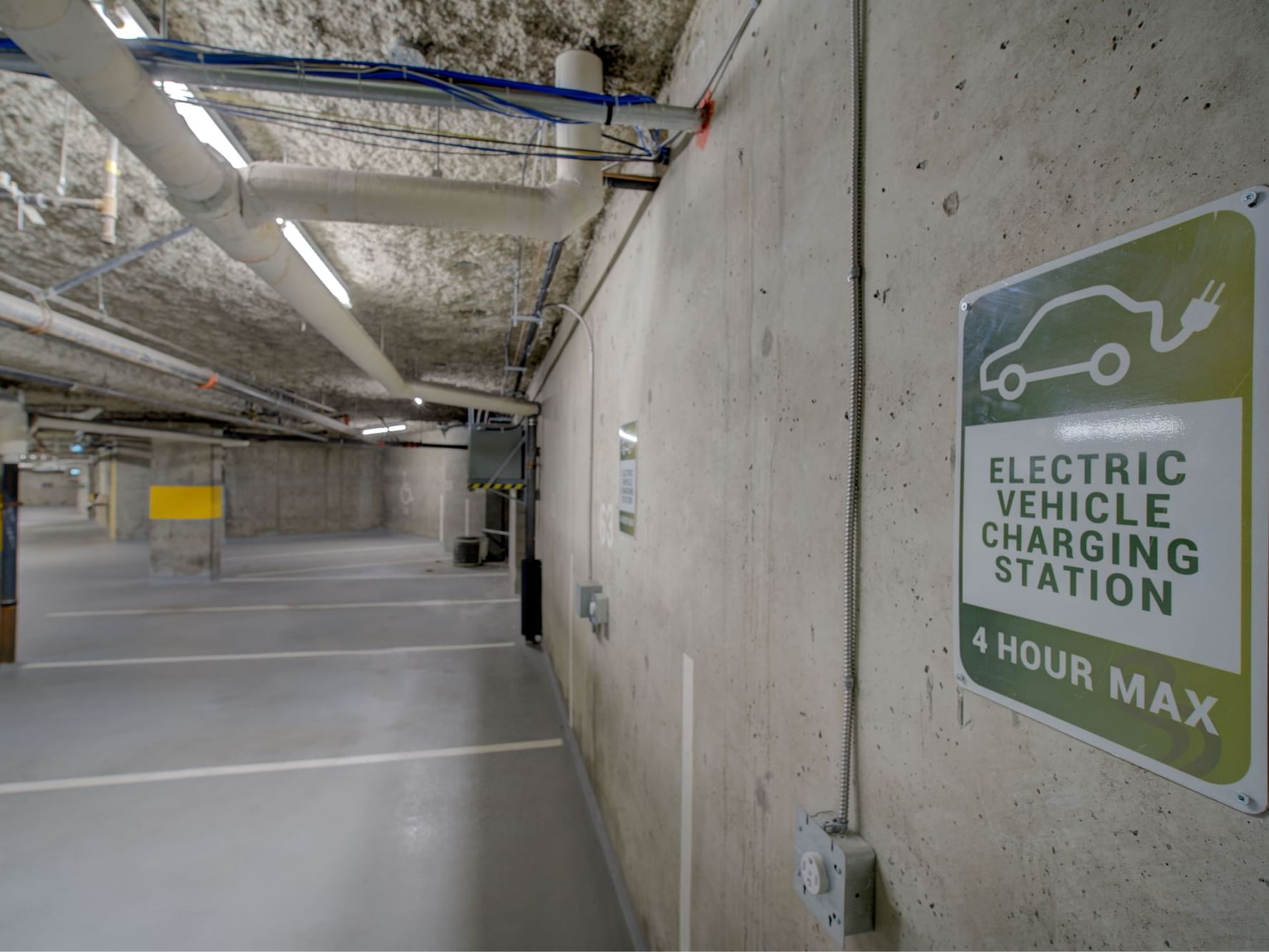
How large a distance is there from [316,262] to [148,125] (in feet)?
7.30

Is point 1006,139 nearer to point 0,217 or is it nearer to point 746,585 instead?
point 746,585

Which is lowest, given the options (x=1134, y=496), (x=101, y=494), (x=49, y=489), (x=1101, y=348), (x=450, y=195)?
(x=49, y=489)

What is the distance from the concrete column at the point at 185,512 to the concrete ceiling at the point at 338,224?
340cm

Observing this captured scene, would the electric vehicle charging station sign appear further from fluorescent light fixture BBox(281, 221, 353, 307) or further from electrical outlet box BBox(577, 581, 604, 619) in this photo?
fluorescent light fixture BBox(281, 221, 353, 307)

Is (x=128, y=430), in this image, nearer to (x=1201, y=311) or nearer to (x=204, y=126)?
(x=204, y=126)

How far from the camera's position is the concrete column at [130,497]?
13.8m

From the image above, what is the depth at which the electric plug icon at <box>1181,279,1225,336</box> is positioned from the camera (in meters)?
0.45

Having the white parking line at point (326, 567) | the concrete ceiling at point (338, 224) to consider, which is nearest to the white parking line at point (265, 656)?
the concrete ceiling at point (338, 224)

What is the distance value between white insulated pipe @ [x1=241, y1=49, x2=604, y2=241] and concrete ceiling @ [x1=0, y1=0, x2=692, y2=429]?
0.66 ft

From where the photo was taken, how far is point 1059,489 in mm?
568

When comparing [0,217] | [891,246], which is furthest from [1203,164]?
[0,217]

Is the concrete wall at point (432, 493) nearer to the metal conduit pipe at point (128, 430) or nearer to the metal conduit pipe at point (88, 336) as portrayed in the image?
the metal conduit pipe at point (128, 430)

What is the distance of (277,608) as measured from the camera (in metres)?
7.22


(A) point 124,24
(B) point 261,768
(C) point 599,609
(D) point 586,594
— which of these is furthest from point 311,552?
(A) point 124,24
